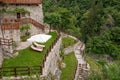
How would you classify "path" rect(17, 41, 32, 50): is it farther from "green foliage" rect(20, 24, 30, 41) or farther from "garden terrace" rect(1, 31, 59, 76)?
"green foliage" rect(20, 24, 30, 41)

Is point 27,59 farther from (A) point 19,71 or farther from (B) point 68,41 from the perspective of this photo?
(B) point 68,41

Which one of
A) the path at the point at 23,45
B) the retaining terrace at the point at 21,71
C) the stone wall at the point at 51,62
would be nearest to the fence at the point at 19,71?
the retaining terrace at the point at 21,71

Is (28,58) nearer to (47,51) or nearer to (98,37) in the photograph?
(47,51)

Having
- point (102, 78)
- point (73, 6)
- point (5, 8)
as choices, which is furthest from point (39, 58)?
point (73, 6)

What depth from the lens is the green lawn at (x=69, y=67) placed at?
37.4 meters

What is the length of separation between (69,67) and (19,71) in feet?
48.2

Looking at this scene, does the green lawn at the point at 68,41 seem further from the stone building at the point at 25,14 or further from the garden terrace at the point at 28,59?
the garden terrace at the point at 28,59

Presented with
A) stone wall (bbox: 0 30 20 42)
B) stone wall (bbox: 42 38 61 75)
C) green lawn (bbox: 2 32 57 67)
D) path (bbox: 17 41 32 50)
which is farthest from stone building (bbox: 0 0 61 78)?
green lawn (bbox: 2 32 57 67)

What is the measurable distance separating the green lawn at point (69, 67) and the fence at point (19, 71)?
9.27 metres

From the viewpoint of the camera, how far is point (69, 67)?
136 ft

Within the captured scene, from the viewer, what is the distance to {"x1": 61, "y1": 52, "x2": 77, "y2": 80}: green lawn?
37.4 metres

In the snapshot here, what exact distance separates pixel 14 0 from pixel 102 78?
17.4 m

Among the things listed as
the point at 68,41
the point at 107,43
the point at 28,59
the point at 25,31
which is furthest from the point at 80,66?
the point at 107,43

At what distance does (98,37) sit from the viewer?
74875 millimetres
